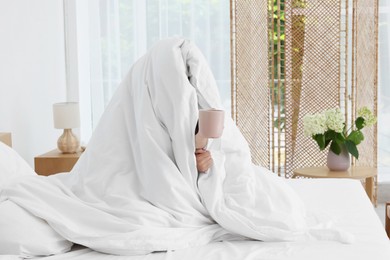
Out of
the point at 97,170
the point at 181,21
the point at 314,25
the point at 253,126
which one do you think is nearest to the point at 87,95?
the point at 181,21

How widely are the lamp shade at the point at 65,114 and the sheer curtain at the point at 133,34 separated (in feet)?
4.06

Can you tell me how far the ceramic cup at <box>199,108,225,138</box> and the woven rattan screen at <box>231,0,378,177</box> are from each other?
2842mm

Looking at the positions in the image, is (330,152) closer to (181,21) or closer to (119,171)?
(181,21)

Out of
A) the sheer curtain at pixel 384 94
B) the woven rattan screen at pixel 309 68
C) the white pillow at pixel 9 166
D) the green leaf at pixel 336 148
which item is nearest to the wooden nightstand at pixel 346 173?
the green leaf at pixel 336 148

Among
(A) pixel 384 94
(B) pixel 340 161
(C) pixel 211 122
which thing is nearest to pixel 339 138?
(B) pixel 340 161

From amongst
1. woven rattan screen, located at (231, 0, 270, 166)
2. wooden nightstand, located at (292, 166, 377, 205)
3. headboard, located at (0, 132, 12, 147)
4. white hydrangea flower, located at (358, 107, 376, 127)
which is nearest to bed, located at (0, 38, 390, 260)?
headboard, located at (0, 132, 12, 147)

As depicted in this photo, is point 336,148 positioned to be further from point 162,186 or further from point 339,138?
point 162,186

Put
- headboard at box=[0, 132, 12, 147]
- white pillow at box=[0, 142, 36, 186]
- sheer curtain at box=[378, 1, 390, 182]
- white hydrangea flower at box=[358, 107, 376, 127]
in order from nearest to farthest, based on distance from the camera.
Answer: white pillow at box=[0, 142, 36, 186] < headboard at box=[0, 132, 12, 147] < white hydrangea flower at box=[358, 107, 376, 127] < sheer curtain at box=[378, 1, 390, 182]

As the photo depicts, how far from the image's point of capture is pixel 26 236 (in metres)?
2.70

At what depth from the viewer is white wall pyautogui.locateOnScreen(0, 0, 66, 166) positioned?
4965 millimetres

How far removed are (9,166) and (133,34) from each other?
304cm

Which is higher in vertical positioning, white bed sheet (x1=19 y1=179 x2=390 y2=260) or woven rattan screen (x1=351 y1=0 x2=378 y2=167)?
woven rattan screen (x1=351 y1=0 x2=378 y2=167)

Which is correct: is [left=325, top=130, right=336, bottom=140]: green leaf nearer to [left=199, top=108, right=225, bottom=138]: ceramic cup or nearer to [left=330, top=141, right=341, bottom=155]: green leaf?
[left=330, top=141, right=341, bottom=155]: green leaf

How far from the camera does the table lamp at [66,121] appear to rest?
518 cm
